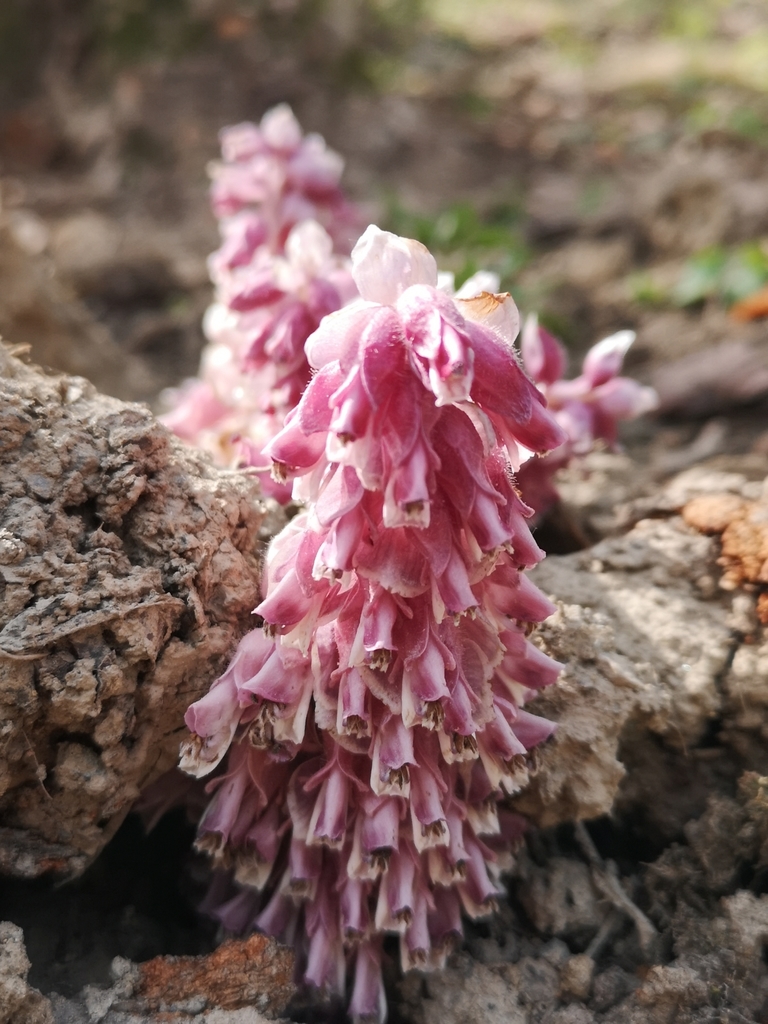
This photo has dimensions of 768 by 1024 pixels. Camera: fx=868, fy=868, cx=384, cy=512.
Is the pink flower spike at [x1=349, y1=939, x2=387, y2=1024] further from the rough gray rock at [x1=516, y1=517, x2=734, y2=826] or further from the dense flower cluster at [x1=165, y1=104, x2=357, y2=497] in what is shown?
the dense flower cluster at [x1=165, y1=104, x2=357, y2=497]

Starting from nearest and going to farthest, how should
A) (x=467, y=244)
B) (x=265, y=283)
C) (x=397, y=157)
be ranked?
(x=265, y=283), (x=467, y=244), (x=397, y=157)

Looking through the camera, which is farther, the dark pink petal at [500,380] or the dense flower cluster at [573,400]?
the dense flower cluster at [573,400]

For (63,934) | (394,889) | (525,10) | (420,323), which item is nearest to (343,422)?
(420,323)

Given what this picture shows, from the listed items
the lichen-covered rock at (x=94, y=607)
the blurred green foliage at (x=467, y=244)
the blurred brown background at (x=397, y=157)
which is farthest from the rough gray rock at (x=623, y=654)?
the blurred green foliage at (x=467, y=244)

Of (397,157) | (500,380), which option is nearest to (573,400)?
(500,380)

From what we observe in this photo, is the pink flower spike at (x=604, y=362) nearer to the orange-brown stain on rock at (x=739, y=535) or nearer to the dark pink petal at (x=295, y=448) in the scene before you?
the orange-brown stain on rock at (x=739, y=535)

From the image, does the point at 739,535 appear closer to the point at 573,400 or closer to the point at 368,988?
the point at 573,400
